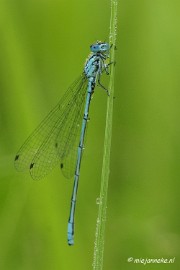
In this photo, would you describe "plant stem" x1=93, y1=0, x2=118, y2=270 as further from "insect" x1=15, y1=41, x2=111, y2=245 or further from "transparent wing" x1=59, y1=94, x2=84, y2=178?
"transparent wing" x1=59, y1=94, x2=84, y2=178

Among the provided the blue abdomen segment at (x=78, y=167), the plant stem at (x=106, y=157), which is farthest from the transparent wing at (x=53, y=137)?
the plant stem at (x=106, y=157)

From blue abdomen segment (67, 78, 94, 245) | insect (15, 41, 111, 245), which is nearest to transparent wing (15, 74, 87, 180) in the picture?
insect (15, 41, 111, 245)

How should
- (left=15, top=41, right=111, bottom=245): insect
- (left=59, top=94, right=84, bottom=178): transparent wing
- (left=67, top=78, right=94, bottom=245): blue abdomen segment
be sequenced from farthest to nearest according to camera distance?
(left=59, top=94, right=84, bottom=178): transparent wing
(left=15, top=41, right=111, bottom=245): insect
(left=67, top=78, right=94, bottom=245): blue abdomen segment

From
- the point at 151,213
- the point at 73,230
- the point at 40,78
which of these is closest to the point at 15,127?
the point at 40,78

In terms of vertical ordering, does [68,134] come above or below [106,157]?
above

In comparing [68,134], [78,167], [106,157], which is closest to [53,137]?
[68,134]

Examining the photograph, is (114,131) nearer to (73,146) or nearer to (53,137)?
(73,146)
